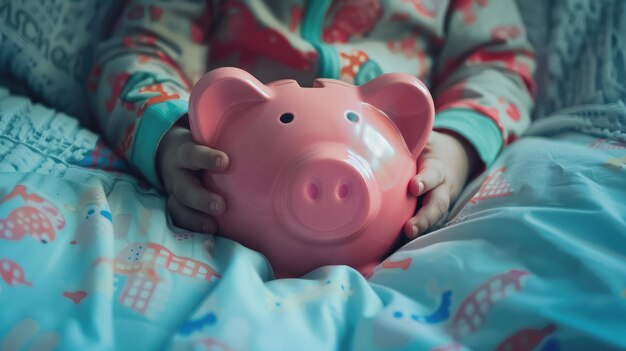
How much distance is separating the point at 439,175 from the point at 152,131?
31cm

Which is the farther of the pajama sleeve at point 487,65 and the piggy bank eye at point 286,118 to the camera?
the pajama sleeve at point 487,65

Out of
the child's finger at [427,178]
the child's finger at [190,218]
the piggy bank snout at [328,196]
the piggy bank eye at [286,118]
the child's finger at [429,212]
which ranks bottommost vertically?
the child's finger at [190,218]

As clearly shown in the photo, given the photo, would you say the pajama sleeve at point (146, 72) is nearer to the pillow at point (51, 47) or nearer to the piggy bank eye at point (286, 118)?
the pillow at point (51, 47)

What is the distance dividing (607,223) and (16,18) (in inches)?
28.9

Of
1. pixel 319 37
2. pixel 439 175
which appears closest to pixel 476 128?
pixel 439 175

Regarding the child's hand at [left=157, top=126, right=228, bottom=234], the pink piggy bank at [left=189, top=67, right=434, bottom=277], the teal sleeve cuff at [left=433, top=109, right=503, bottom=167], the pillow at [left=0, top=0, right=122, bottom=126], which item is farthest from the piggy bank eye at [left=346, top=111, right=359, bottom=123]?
the pillow at [left=0, top=0, right=122, bottom=126]

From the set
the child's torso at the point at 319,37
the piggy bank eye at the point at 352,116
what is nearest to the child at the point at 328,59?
the child's torso at the point at 319,37

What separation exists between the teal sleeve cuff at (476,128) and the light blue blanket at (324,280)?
0.11 metres

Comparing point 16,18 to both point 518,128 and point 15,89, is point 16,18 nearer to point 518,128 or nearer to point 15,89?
point 15,89

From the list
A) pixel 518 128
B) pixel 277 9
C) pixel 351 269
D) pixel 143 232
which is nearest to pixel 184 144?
pixel 143 232

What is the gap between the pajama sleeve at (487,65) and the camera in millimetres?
817

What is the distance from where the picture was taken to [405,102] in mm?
584

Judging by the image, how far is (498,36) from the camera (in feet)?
3.04

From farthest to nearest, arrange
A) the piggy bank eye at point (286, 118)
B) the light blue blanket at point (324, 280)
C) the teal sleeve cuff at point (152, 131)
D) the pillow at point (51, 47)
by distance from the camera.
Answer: the pillow at point (51, 47) → the teal sleeve cuff at point (152, 131) → the piggy bank eye at point (286, 118) → the light blue blanket at point (324, 280)
